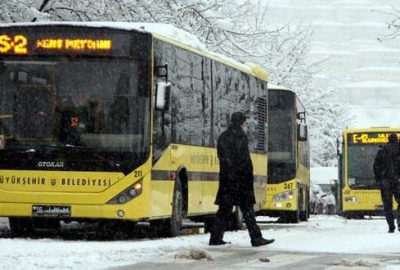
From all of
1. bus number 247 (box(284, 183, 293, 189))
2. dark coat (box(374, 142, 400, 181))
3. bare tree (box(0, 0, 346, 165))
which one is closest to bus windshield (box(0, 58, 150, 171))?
dark coat (box(374, 142, 400, 181))

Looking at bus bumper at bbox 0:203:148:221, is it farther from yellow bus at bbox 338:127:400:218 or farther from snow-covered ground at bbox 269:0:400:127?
snow-covered ground at bbox 269:0:400:127

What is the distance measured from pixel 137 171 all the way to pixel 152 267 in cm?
456

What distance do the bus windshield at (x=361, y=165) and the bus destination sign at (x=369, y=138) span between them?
0.13 metres

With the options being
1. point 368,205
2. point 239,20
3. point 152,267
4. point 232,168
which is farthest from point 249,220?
point 239,20

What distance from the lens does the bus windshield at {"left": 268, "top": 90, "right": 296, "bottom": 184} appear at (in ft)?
89.2

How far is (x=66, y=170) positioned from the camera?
15.8 m

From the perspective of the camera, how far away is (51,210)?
15773mm

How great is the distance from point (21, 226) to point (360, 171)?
18800 millimetres

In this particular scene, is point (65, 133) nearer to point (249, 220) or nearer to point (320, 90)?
point (249, 220)

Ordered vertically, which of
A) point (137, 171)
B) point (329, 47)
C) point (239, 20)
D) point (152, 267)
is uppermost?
point (329, 47)

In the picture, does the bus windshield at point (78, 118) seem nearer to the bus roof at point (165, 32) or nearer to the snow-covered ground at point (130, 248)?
the bus roof at point (165, 32)

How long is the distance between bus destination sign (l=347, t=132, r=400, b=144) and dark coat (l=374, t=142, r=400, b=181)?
13.8 meters

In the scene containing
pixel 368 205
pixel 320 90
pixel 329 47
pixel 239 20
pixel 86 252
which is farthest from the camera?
pixel 329 47

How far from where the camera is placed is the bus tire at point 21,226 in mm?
16891
